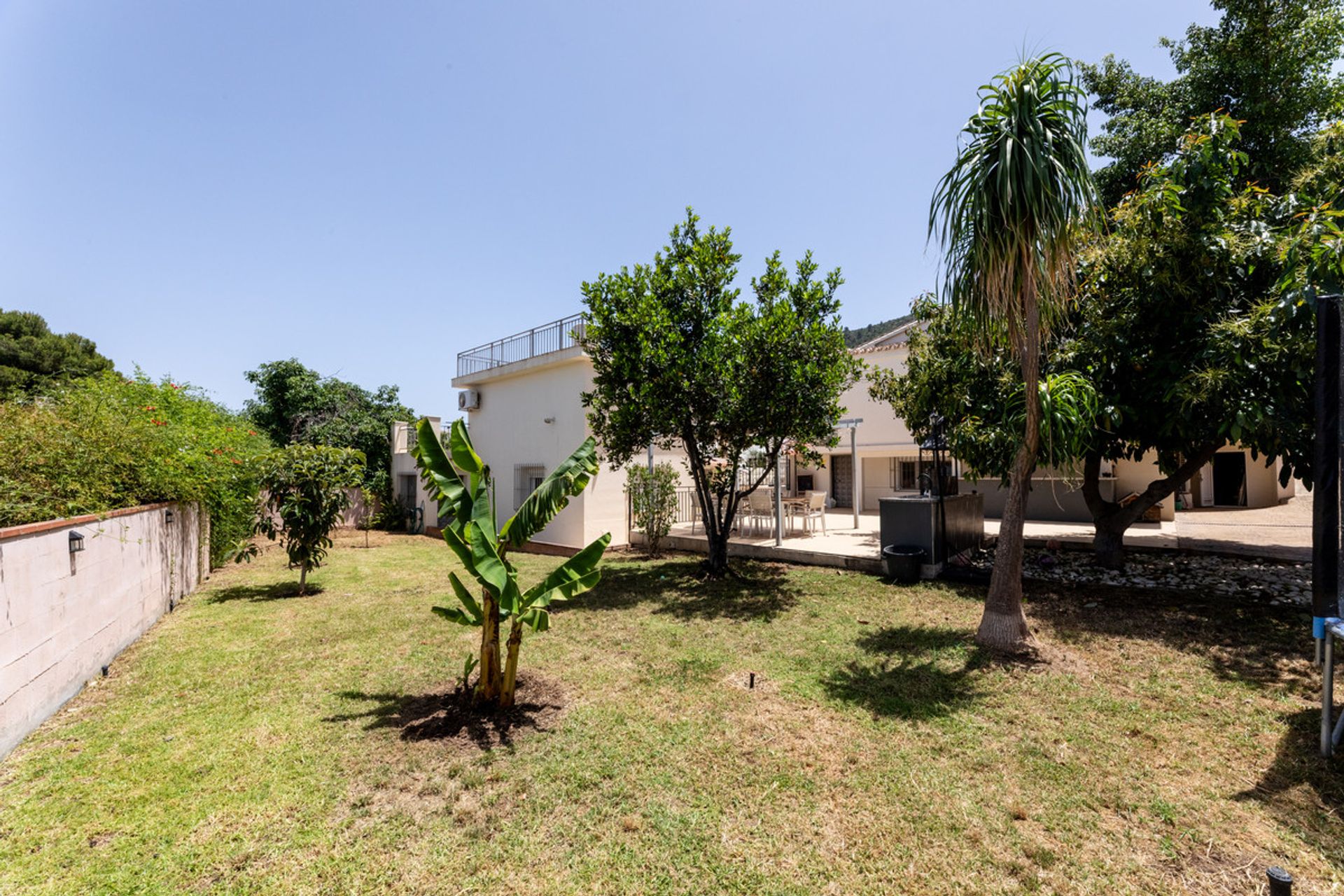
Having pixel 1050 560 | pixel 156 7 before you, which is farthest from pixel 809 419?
pixel 156 7

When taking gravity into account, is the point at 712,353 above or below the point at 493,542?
above

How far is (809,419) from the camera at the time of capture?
9.80 meters

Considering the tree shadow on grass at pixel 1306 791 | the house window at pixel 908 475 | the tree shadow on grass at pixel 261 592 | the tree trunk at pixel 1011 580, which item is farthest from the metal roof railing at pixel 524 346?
the house window at pixel 908 475

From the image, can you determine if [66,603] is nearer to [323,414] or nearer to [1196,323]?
[1196,323]

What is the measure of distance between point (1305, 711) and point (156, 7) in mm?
16334

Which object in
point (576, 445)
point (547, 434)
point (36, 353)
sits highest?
point (36, 353)

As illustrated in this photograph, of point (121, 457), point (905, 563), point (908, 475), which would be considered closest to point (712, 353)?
point (905, 563)

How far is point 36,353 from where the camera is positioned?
92.2 feet

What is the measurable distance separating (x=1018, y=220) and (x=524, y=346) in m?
13.8

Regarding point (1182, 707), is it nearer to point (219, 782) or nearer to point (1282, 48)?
point (219, 782)

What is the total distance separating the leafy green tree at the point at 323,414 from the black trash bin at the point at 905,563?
19.6 m

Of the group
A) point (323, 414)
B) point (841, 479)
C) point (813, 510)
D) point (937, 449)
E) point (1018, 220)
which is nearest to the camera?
point (1018, 220)

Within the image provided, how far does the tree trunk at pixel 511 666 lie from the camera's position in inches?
186

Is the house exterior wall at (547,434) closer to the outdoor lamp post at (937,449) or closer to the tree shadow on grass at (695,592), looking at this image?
the tree shadow on grass at (695,592)
